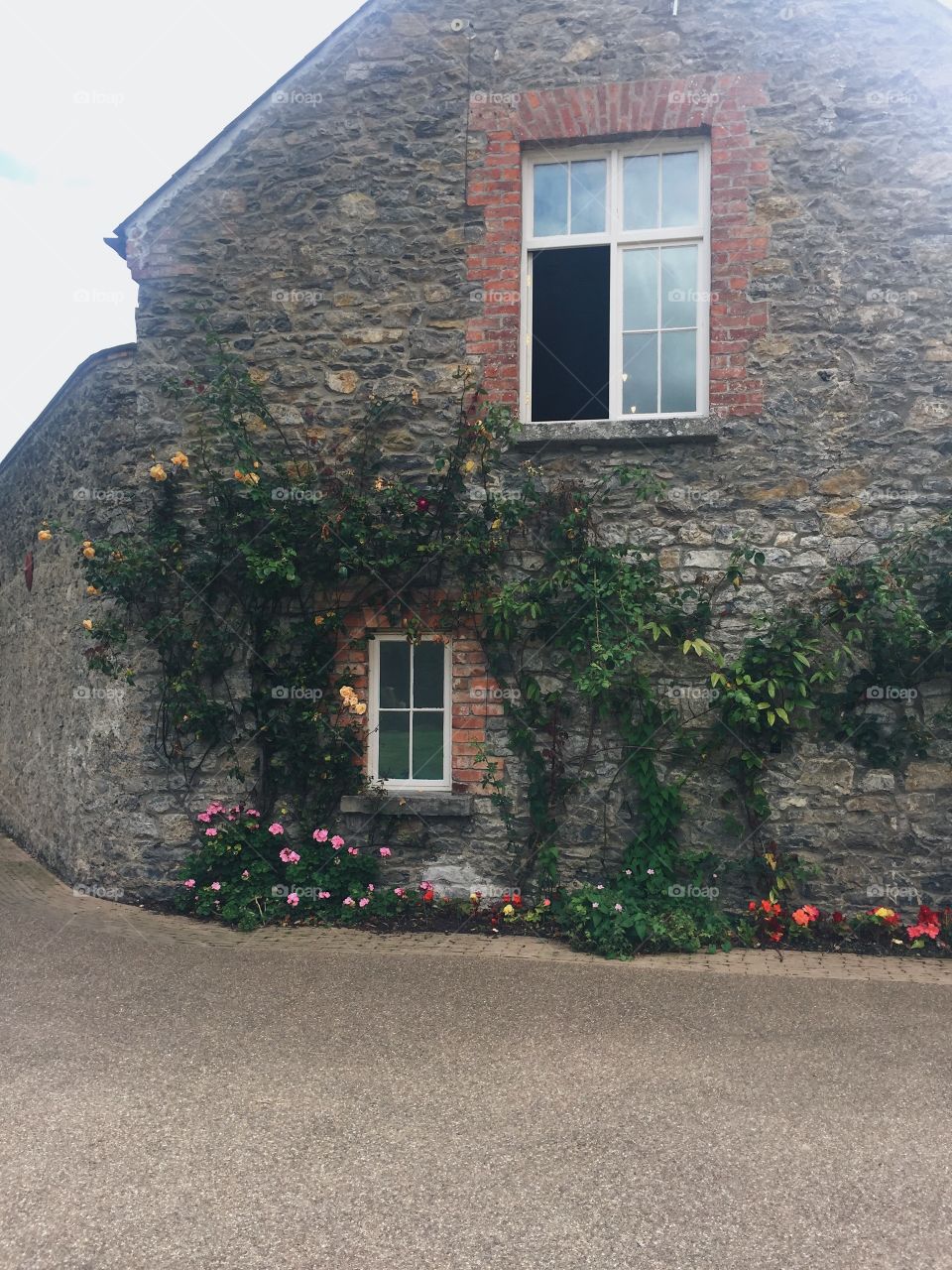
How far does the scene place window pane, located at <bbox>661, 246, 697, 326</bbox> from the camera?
22.8 feet

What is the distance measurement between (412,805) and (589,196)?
4676 mm

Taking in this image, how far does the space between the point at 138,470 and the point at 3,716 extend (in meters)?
5.87

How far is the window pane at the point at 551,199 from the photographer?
7148 millimetres

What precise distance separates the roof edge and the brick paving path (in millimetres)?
4260

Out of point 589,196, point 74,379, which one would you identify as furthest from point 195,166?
point 589,196

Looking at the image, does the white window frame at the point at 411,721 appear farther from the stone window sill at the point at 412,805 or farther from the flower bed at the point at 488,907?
the flower bed at the point at 488,907

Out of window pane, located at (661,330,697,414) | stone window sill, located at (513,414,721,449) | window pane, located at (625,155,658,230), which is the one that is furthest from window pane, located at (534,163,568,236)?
stone window sill, located at (513,414,721,449)

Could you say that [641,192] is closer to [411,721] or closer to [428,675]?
[428,675]

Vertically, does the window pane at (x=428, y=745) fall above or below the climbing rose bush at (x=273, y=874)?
above

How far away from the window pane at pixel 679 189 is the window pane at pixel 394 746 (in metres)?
4.13

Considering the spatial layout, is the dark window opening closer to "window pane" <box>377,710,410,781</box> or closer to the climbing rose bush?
"window pane" <box>377,710,410,781</box>

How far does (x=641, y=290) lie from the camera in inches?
276

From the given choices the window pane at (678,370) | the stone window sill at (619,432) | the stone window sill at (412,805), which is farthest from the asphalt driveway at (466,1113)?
the window pane at (678,370)

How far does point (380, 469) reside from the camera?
7.07m
